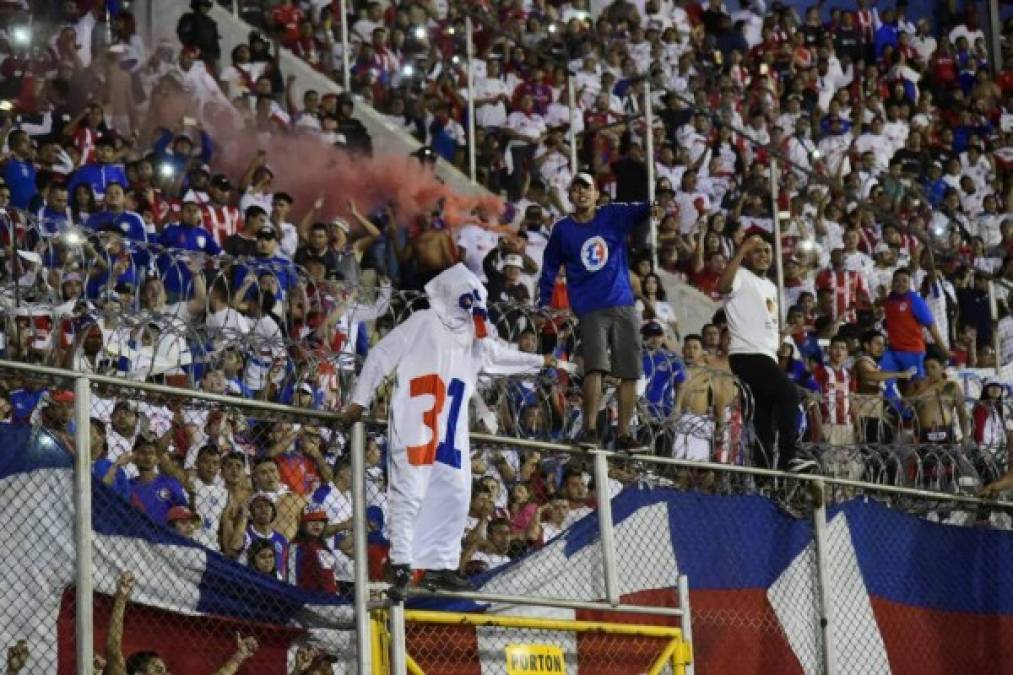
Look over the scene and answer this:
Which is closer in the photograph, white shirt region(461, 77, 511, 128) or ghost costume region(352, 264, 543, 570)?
ghost costume region(352, 264, 543, 570)

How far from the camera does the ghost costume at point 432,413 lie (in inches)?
344

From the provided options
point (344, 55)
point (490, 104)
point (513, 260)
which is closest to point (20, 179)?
point (513, 260)

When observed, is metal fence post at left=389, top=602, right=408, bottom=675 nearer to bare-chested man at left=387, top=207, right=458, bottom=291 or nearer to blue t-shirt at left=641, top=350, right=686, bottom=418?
bare-chested man at left=387, top=207, right=458, bottom=291

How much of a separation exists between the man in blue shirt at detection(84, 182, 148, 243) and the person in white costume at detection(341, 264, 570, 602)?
15.1 ft

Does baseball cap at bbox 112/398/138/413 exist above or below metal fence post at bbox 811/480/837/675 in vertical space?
above

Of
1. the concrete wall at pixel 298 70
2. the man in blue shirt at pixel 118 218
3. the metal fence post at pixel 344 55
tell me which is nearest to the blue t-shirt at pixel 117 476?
the man in blue shirt at pixel 118 218

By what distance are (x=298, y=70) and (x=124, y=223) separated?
490cm

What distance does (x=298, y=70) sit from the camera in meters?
18.0

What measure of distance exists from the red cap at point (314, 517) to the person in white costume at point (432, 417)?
0.54 metres

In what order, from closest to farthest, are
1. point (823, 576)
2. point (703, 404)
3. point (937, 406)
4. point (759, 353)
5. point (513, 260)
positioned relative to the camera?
point (823, 576)
point (759, 353)
point (703, 404)
point (937, 406)
point (513, 260)

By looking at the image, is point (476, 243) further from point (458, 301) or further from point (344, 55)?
point (458, 301)

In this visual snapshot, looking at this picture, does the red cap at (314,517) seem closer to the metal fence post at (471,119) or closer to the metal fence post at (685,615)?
the metal fence post at (685,615)

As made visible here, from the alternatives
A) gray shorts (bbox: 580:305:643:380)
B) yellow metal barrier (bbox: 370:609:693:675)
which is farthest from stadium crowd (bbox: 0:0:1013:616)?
yellow metal barrier (bbox: 370:609:693:675)

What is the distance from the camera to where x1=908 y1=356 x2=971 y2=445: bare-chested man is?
14.0 m
